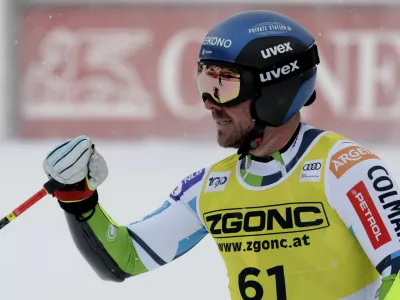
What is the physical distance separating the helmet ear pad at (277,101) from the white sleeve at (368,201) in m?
0.24

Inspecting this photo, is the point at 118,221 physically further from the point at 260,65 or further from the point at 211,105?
the point at 260,65

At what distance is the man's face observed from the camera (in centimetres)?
311

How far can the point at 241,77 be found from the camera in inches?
120

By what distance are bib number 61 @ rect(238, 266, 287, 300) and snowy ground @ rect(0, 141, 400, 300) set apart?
185 centimetres

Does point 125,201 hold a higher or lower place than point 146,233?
lower

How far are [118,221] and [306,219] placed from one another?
10.3ft

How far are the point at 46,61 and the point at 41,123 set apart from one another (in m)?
0.58

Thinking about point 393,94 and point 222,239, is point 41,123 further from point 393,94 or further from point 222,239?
point 222,239

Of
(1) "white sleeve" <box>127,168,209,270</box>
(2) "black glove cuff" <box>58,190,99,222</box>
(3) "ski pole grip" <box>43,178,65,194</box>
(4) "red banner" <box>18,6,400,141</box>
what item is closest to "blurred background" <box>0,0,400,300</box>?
(4) "red banner" <box>18,6,400,141</box>

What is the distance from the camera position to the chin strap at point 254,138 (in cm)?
309

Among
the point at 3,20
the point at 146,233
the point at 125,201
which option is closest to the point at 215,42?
the point at 146,233

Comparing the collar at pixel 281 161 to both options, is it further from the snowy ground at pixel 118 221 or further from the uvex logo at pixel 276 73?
the snowy ground at pixel 118 221

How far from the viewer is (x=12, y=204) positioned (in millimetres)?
6320

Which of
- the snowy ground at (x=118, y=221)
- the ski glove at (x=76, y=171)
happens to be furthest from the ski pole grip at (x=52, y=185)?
the snowy ground at (x=118, y=221)
